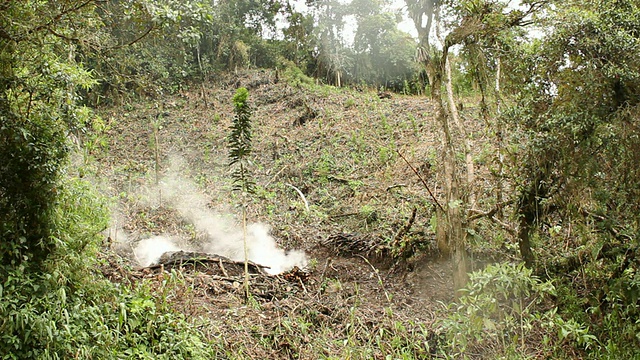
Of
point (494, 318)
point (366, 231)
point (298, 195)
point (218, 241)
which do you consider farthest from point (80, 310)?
point (298, 195)

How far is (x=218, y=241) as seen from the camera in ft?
24.7

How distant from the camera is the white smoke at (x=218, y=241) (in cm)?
658

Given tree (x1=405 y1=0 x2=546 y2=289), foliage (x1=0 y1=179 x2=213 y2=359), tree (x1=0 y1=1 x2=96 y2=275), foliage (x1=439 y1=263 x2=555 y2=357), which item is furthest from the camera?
tree (x1=405 y1=0 x2=546 y2=289)

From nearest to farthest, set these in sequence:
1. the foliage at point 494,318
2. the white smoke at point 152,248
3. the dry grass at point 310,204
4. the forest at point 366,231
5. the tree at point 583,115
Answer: the forest at point 366,231, the tree at point 583,115, the foliage at point 494,318, the dry grass at point 310,204, the white smoke at point 152,248

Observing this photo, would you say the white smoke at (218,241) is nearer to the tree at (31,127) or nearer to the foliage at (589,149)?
the tree at (31,127)

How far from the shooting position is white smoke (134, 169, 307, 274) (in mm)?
6578

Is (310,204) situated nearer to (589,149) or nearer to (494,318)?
(494,318)

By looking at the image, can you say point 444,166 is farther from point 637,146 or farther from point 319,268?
point 319,268

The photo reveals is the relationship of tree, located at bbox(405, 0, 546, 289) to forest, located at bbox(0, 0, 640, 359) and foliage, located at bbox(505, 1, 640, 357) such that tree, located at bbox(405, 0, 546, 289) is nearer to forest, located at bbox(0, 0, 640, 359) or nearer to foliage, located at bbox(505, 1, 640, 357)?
forest, located at bbox(0, 0, 640, 359)

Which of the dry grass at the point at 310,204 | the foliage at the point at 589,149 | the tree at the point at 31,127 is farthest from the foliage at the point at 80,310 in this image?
the foliage at the point at 589,149

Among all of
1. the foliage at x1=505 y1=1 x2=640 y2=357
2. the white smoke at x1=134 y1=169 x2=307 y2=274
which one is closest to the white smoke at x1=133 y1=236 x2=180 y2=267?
the white smoke at x1=134 y1=169 x2=307 y2=274

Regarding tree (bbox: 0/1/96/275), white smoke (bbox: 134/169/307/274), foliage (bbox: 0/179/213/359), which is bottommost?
white smoke (bbox: 134/169/307/274)

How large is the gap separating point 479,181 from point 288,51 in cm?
1423

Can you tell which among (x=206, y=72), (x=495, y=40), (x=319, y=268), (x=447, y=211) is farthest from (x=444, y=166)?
(x=206, y=72)
